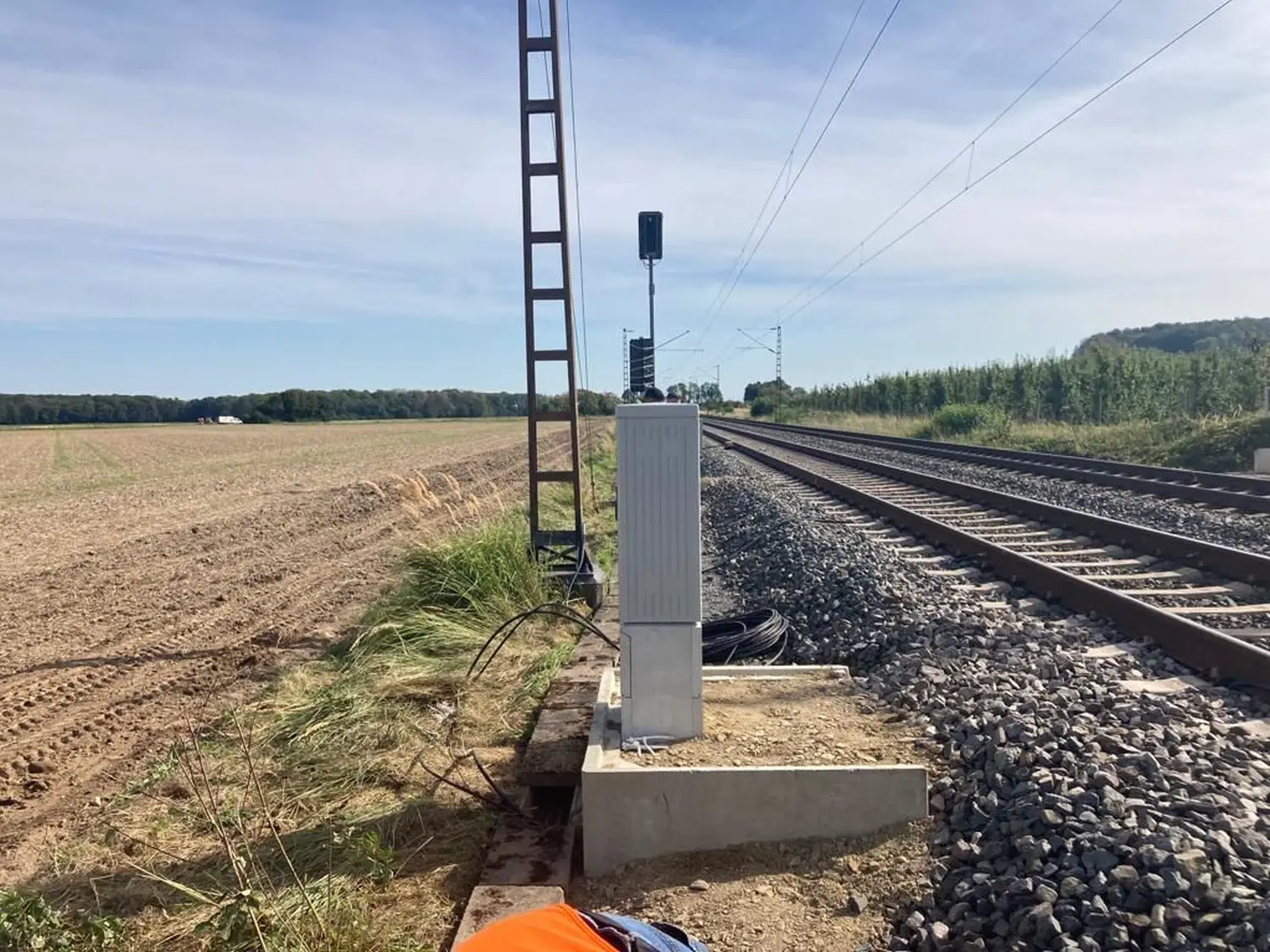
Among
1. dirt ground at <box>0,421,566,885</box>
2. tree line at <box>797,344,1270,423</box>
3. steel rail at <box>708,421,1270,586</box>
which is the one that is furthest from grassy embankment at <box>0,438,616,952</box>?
tree line at <box>797,344,1270,423</box>

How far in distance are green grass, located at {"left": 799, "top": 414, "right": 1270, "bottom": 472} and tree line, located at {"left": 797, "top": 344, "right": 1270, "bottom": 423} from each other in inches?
74.4

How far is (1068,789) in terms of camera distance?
3316mm

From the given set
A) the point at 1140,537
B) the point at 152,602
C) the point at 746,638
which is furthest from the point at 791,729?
the point at 152,602

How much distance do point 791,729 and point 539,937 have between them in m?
2.20

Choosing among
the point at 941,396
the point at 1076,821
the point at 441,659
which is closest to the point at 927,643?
the point at 1076,821

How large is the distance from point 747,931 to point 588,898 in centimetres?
67

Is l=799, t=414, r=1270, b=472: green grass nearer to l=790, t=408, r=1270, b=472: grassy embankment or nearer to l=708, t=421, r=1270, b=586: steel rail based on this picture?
l=790, t=408, r=1270, b=472: grassy embankment

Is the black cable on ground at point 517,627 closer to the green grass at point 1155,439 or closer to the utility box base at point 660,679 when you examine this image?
the utility box base at point 660,679

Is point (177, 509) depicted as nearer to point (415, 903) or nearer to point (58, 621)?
point (58, 621)

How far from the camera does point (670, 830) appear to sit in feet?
11.9

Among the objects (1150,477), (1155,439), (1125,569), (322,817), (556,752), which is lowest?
(322,817)

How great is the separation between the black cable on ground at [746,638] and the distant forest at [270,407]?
11072 centimetres

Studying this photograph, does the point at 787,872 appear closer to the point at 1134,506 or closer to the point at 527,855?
the point at 527,855

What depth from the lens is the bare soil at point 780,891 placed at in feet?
10.1
